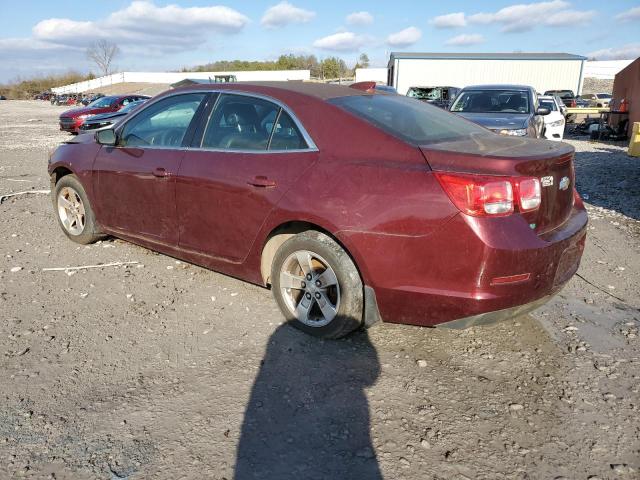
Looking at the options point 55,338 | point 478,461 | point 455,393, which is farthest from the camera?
point 55,338

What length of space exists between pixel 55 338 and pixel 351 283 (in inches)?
81.1

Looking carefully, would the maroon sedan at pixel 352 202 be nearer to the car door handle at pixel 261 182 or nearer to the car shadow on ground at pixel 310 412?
the car door handle at pixel 261 182

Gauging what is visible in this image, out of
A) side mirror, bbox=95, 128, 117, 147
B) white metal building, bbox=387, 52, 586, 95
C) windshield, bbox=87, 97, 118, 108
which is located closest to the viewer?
side mirror, bbox=95, 128, 117, 147

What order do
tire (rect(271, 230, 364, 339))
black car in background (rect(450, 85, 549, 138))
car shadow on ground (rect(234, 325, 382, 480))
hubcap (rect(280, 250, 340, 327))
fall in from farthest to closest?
black car in background (rect(450, 85, 549, 138))
hubcap (rect(280, 250, 340, 327))
tire (rect(271, 230, 364, 339))
car shadow on ground (rect(234, 325, 382, 480))

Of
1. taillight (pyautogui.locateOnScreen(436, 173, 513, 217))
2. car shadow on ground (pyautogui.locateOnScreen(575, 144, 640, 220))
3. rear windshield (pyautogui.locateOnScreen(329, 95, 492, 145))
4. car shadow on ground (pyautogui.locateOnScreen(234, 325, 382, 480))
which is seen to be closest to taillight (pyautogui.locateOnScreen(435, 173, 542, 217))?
taillight (pyautogui.locateOnScreen(436, 173, 513, 217))

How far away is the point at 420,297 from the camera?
289cm

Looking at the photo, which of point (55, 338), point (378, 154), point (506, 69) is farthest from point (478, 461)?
point (506, 69)

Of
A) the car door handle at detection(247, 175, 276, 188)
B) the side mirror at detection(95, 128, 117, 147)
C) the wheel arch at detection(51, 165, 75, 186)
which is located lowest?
the wheel arch at detection(51, 165, 75, 186)

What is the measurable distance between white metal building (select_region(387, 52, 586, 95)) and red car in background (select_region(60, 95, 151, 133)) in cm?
2520

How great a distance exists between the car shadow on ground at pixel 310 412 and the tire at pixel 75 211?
2.66 meters

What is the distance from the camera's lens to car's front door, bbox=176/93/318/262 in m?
3.38

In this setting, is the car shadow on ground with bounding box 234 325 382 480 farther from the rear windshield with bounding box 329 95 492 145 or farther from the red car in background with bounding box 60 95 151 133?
the red car in background with bounding box 60 95 151 133

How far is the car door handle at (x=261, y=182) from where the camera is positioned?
3.38 metres

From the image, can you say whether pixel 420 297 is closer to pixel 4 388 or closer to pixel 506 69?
pixel 4 388
